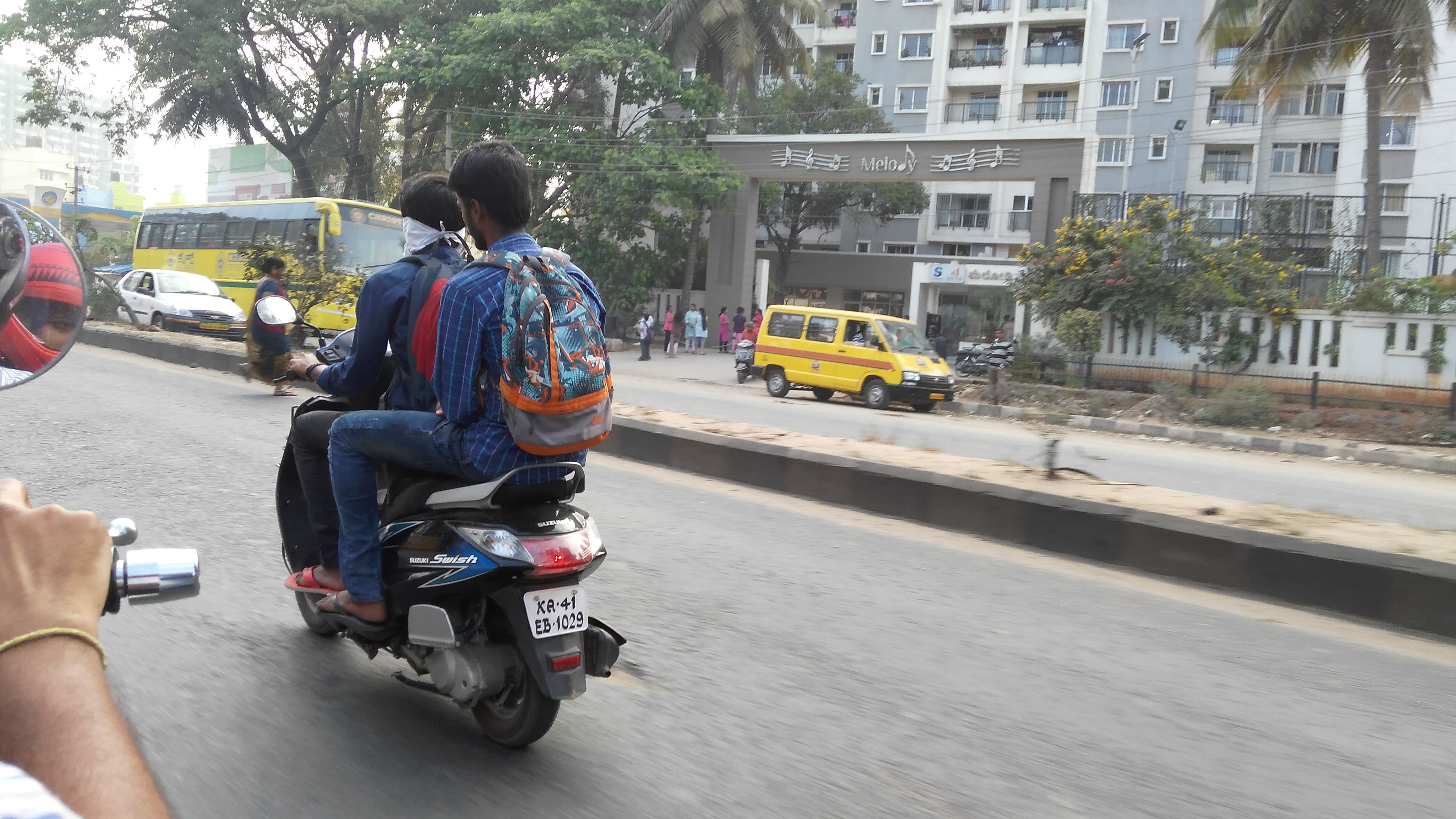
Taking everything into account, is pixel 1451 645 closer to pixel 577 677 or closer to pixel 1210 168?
pixel 577 677

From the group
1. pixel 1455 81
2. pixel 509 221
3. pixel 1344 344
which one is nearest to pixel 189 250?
pixel 1344 344

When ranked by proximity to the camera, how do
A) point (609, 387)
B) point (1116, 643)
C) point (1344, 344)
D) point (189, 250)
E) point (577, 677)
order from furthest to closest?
point (189, 250) < point (1344, 344) < point (1116, 643) < point (609, 387) < point (577, 677)

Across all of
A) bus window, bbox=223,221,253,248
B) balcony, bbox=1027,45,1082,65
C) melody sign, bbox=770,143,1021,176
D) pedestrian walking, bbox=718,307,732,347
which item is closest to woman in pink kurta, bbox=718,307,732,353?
pedestrian walking, bbox=718,307,732,347

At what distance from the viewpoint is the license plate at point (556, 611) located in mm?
3111

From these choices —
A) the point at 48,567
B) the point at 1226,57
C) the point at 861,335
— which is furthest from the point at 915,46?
the point at 48,567

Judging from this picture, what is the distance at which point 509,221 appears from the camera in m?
3.49

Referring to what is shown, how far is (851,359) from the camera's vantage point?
20516 mm

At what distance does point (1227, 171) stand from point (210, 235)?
36221 millimetres

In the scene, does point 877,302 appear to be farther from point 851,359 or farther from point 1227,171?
point 851,359

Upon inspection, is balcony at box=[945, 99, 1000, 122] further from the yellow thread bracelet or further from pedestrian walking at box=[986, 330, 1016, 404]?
the yellow thread bracelet

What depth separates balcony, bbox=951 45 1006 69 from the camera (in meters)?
47.9

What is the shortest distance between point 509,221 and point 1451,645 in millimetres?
4744

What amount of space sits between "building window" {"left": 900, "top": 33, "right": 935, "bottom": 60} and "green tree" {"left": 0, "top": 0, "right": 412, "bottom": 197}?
938 inches

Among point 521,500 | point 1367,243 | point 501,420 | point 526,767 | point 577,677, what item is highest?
point 1367,243
